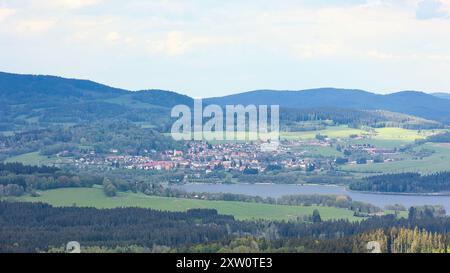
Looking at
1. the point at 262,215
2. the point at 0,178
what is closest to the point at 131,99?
the point at 0,178

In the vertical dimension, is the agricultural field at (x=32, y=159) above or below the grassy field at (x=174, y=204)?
above

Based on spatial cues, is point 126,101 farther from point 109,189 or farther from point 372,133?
point 109,189

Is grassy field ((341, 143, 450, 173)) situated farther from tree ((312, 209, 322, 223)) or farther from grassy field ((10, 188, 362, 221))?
tree ((312, 209, 322, 223))

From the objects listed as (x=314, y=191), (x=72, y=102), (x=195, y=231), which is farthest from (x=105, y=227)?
(x=72, y=102)

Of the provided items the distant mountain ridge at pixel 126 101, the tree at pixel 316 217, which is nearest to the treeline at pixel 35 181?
the tree at pixel 316 217

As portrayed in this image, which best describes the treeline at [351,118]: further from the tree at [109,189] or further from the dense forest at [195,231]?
the dense forest at [195,231]
